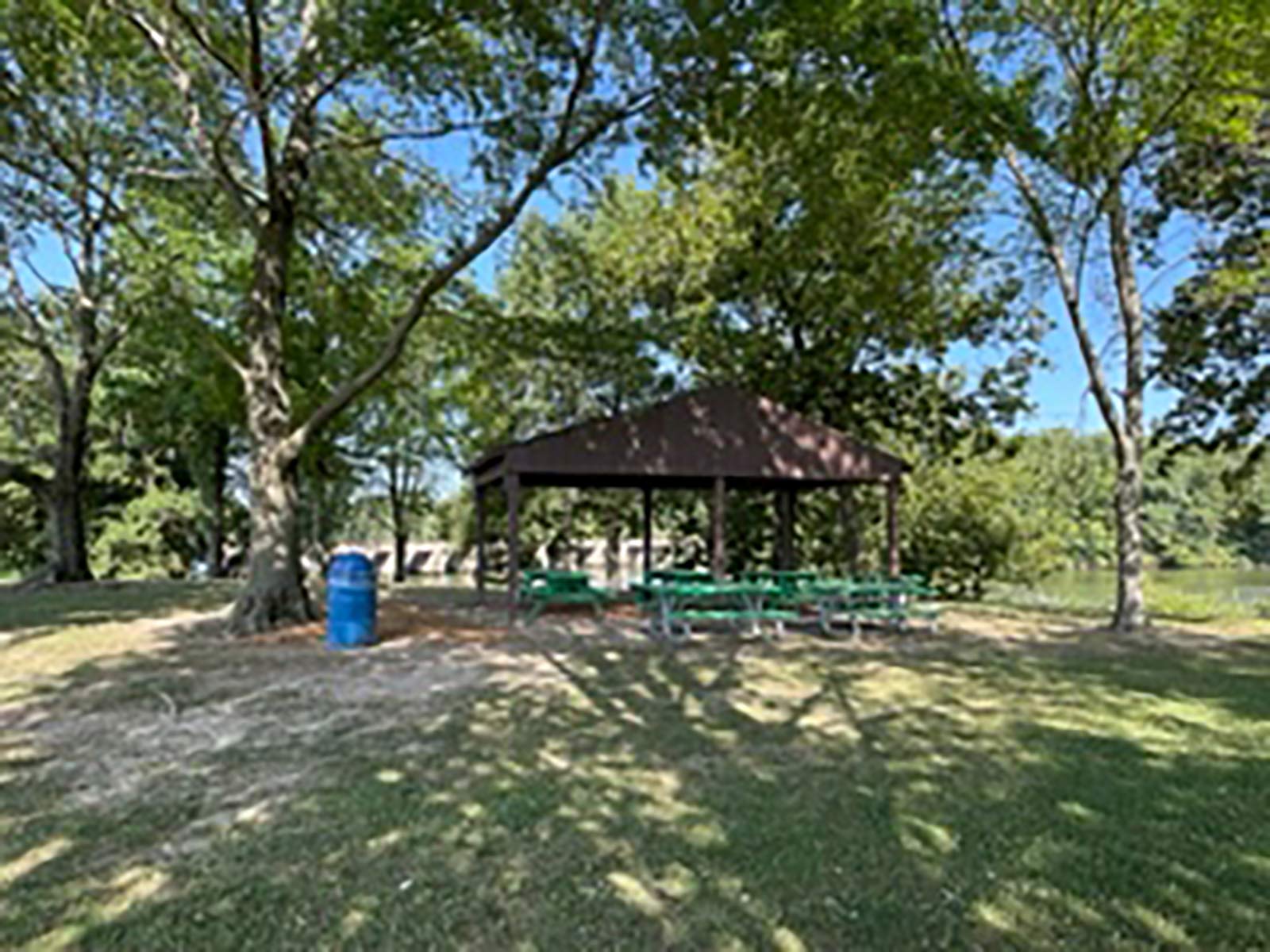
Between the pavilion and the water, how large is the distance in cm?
1598

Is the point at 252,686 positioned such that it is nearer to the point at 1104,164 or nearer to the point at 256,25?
the point at 256,25

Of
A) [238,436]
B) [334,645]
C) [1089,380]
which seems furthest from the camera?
[238,436]

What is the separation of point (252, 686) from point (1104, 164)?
12.6 metres

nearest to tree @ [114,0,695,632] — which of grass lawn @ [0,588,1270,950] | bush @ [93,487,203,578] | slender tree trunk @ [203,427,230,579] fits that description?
grass lawn @ [0,588,1270,950]

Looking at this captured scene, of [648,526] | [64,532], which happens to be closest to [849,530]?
[648,526]

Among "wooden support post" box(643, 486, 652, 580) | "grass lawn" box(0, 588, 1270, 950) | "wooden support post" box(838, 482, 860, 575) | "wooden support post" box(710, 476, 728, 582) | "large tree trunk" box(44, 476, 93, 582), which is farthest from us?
"large tree trunk" box(44, 476, 93, 582)

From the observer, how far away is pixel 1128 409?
11992 mm

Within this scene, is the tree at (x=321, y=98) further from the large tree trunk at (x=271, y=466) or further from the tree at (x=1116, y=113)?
the tree at (x=1116, y=113)

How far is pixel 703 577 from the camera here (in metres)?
12.5

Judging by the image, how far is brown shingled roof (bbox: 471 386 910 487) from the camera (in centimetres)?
1116

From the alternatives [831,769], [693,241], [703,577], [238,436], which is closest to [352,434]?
[238,436]

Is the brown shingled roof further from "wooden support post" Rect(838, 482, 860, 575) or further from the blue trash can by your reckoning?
"wooden support post" Rect(838, 482, 860, 575)

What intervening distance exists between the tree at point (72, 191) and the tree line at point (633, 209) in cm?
8

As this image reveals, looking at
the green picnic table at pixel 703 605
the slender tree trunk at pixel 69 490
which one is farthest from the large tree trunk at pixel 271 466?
the slender tree trunk at pixel 69 490
